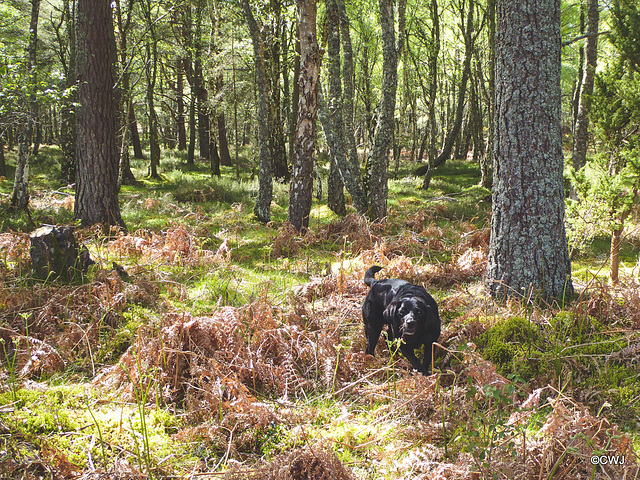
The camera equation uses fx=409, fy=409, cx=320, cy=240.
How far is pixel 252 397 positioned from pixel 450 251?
17.9ft

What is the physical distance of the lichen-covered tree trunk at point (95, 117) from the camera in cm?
838

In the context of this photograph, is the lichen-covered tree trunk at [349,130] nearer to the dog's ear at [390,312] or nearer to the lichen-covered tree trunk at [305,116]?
the lichen-covered tree trunk at [305,116]

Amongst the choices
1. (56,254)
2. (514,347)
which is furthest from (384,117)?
(56,254)

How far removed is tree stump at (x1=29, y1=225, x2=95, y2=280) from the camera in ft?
17.2

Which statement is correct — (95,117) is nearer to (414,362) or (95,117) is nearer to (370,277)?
(370,277)

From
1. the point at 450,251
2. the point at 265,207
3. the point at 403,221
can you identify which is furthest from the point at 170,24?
the point at 450,251

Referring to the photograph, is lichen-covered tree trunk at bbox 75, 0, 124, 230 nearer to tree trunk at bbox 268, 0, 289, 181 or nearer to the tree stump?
the tree stump

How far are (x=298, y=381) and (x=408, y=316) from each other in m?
1.25

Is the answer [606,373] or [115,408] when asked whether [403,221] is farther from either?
[115,408]

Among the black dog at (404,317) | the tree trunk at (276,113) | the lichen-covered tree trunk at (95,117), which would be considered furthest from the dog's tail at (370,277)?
the tree trunk at (276,113)

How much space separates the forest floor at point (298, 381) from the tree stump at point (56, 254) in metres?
0.18

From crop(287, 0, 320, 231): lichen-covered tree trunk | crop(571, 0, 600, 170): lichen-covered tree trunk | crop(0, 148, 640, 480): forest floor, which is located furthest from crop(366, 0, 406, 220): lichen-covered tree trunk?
crop(571, 0, 600, 170): lichen-covered tree trunk

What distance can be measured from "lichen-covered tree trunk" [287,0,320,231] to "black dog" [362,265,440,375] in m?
4.76

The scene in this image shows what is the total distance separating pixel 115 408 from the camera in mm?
3393
